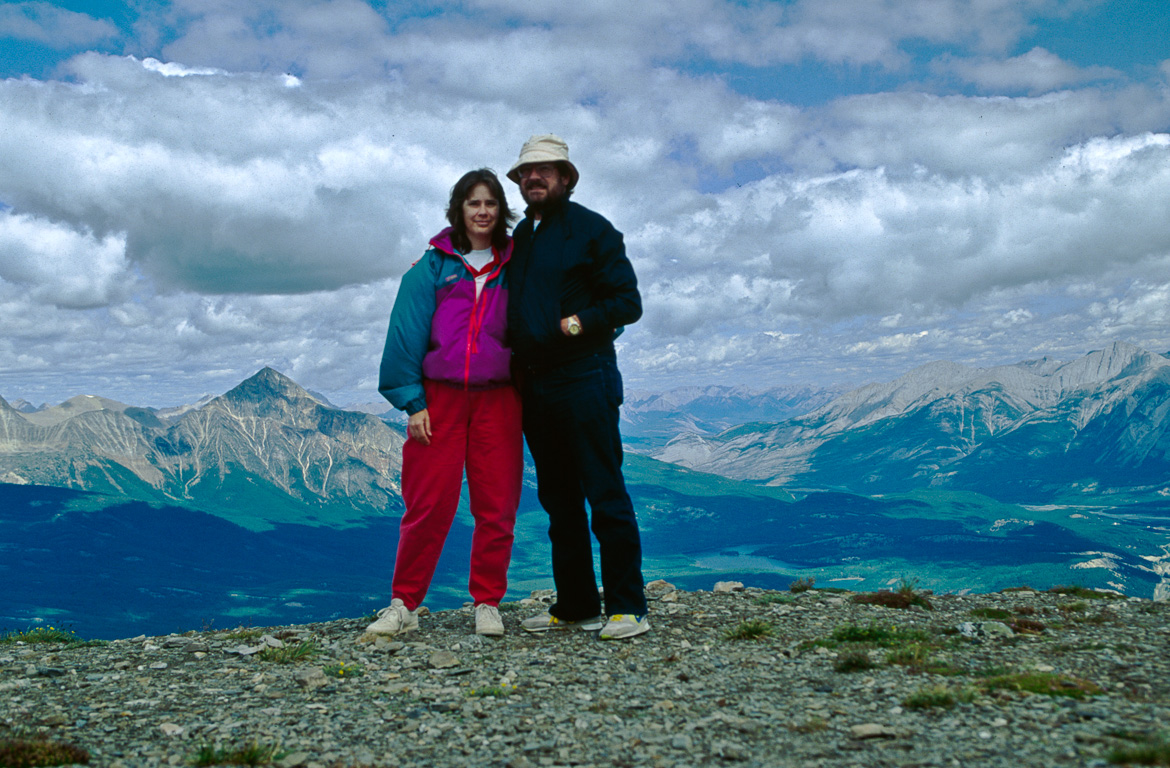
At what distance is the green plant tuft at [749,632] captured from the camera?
802cm

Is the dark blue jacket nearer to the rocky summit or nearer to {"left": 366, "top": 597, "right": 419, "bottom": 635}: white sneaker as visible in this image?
the rocky summit

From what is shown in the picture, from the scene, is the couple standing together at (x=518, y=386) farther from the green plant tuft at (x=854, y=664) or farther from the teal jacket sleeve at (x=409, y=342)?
the green plant tuft at (x=854, y=664)

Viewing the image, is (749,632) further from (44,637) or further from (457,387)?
(44,637)

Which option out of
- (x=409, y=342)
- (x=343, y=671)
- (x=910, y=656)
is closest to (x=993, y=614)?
(x=910, y=656)

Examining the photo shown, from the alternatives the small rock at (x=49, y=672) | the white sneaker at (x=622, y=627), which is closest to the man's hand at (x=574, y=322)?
the white sneaker at (x=622, y=627)

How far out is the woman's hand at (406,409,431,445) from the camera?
7910 millimetres

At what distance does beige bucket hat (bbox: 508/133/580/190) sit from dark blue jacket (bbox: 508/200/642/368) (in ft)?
1.82

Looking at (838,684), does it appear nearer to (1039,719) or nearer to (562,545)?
(1039,719)

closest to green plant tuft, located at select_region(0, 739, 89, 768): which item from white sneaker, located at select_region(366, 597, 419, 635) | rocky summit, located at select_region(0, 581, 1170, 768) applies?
rocky summit, located at select_region(0, 581, 1170, 768)

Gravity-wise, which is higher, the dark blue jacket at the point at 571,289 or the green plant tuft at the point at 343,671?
the dark blue jacket at the point at 571,289

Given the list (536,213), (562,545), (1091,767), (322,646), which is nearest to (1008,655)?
(1091,767)

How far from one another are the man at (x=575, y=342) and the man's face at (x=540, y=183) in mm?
10

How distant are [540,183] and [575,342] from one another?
1.69 meters

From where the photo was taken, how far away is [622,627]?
7.81m
